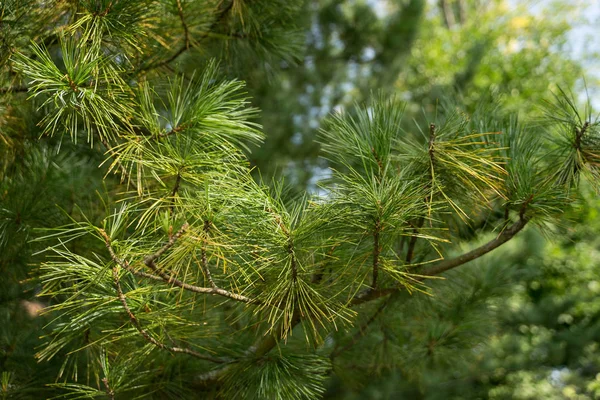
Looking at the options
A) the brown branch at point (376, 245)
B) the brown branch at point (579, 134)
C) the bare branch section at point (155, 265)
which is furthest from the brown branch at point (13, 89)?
the brown branch at point (579, 134)

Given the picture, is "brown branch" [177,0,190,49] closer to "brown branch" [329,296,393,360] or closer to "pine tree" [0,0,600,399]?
"pine tree" [0,0,600,399]

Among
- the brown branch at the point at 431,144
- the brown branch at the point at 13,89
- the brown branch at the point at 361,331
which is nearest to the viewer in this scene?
the brown branch at the point at 431,144

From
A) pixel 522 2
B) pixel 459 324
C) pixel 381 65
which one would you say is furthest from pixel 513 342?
pixel 522 2

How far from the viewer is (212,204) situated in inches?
36.7

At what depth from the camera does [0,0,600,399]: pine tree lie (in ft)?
3.08

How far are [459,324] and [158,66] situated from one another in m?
0.98

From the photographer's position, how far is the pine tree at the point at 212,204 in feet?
3.08

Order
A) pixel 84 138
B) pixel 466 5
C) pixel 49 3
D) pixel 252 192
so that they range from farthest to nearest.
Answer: pixel 466 5 < pixel 84 138 < pixel 49 3 < pixel 252 192

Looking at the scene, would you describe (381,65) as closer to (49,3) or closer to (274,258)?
(49,3)

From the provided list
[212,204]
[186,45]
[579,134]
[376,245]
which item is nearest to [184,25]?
[186,45]

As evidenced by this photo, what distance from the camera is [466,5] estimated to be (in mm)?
8586

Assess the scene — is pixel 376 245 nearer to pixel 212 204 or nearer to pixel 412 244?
pixel 412 244

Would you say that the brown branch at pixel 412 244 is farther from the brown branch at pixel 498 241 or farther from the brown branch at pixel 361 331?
the brown branch at pixel 361 331

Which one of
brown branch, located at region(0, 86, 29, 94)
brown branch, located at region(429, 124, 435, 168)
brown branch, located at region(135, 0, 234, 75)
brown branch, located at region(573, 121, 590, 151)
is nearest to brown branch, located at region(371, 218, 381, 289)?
brown branch, located at region(429, 124, 435, 168)
